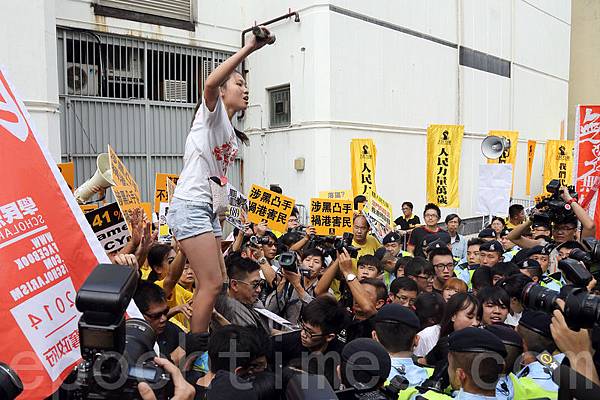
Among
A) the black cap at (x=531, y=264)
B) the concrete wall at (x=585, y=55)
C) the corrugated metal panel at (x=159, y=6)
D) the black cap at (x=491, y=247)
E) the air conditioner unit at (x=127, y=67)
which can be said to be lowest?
the black cap at (x=531, y=264)

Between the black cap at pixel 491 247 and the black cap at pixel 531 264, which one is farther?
the black cap at pixel 491 247

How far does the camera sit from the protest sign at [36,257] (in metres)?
1.80

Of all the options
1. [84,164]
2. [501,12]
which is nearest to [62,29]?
[84,164]

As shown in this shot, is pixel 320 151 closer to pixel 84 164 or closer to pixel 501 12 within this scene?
pixel 84 164

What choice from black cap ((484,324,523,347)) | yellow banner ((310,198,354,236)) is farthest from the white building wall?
black cap ((484,324,523,347))

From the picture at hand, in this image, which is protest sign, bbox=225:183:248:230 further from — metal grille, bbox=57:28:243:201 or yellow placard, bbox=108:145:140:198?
metal grille, bbox=57:28:243:201


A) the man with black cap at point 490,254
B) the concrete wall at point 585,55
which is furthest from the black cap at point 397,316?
the concrete wall at point 585,55

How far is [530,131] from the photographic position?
72.0 feet

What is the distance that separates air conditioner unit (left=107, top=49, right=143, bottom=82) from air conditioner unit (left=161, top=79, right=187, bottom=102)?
62 cm

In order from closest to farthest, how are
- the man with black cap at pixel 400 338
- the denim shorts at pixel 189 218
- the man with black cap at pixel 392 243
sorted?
the man with black cap at pixel 400 338, the denim shorts at pixel 189 218, the man with black cap at pixel 392 243

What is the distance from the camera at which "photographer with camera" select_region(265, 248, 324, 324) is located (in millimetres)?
4527

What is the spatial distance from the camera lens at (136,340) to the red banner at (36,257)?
0.31 meters

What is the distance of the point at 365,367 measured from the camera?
8.51 ft

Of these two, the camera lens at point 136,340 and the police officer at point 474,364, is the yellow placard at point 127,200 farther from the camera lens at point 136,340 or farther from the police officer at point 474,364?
the police officer at point 474,364
